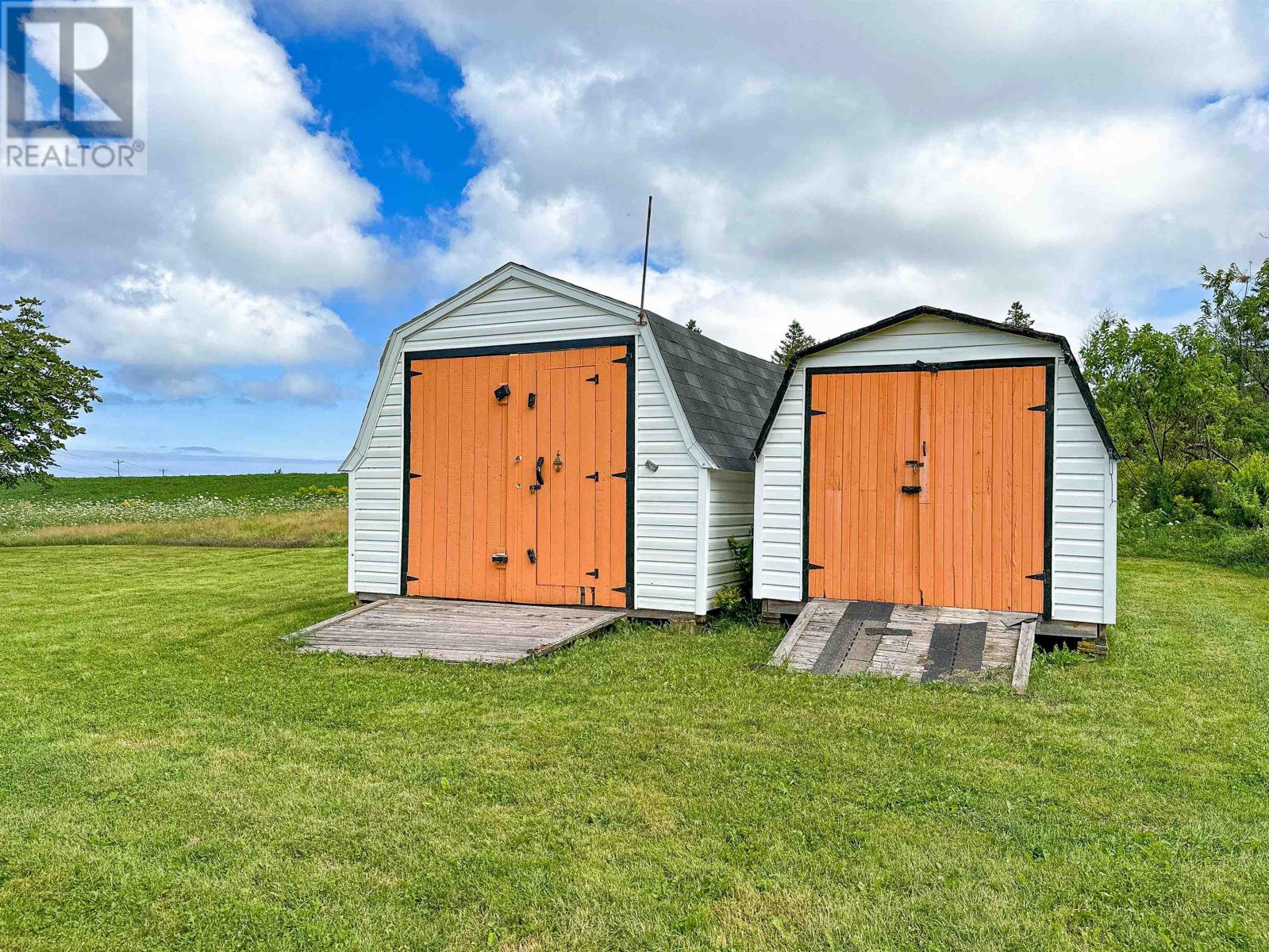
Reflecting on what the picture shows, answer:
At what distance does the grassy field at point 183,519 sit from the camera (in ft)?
58.7

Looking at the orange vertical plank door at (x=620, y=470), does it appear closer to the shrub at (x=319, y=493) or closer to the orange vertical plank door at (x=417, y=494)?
the orange vertical plank door at (x=417, y=494)

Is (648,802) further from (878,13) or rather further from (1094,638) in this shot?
(878,13)

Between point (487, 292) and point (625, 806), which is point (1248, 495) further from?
point (625, 806)

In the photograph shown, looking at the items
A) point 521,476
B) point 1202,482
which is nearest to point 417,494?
point 521,476

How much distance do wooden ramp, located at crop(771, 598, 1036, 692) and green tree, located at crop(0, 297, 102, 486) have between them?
2126cm

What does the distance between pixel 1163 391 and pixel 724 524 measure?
531 inches

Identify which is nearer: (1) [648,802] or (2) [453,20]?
(1) [648,802]

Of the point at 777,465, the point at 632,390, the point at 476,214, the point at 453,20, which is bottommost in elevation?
the point at 777,465

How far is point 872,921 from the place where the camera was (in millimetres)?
2521

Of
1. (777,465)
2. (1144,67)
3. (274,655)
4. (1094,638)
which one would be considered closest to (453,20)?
(777,465)

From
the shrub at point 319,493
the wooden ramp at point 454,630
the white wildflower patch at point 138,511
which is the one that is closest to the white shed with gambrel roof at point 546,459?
the wooden ramp at point 454,630

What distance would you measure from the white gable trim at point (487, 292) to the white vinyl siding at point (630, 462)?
0.04 meters

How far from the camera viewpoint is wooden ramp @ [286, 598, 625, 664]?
658 centimetres

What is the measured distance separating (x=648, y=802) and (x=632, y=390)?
16.7 ft
